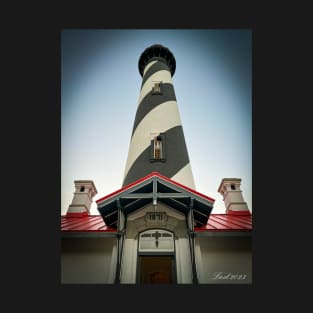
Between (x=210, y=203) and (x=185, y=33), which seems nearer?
(x=210, y=203)

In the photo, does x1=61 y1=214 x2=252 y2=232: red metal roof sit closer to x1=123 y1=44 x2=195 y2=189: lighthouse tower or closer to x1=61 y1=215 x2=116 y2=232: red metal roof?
x1=61 y1=215 x2=116 y2=232: red metal roof

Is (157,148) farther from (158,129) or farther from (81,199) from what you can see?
(81,199)

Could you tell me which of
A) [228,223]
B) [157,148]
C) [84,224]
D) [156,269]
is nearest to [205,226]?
[228,223]

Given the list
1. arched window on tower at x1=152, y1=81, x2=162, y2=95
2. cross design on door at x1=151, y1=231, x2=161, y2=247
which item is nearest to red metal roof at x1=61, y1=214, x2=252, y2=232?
cross design on door at x1=151, y1=231, x2=161, y2=247

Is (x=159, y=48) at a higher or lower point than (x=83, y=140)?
higher

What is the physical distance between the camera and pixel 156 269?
9.29 meters

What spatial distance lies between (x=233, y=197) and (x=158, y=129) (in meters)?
2.63

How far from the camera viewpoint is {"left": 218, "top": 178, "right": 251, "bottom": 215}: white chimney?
420 inches

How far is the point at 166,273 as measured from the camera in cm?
923

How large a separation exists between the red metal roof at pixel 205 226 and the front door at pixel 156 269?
0.92 m

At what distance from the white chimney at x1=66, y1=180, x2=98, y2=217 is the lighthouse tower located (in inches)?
37.9
